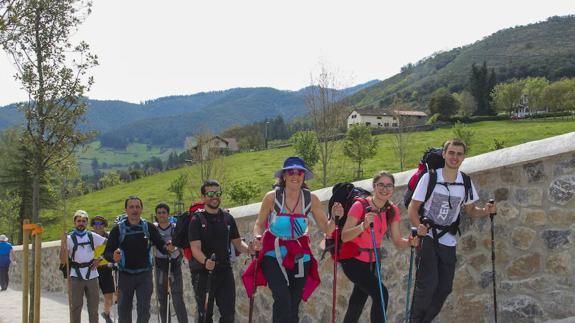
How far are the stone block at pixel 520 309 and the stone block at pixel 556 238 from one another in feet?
1.79

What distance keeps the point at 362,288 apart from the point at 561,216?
1.90 meters

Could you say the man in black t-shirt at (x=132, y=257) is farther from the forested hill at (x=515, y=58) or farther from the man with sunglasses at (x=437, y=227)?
the forested hill at (x=515, y=58)

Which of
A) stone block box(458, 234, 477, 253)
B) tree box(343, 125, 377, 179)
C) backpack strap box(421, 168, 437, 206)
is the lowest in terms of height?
stone block box(458, 234, 477, 253)

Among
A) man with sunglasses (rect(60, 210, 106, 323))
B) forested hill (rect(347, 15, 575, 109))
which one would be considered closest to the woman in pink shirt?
man with sunglasses (rect(60, 210, 106, 323))

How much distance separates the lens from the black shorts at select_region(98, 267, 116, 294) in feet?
33.8

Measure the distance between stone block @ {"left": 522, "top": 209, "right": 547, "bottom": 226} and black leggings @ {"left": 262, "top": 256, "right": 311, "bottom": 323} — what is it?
6.85ft

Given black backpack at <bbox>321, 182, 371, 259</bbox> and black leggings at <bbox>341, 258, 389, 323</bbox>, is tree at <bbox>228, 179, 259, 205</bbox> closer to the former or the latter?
black backpack at <bbox>321, 182, 371, 259</bbox>

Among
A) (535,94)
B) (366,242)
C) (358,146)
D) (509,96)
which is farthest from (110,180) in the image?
(366,242)

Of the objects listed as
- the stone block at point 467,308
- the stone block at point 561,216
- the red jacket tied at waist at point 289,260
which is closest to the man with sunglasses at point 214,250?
the red jacket tied at waist at point 289,260

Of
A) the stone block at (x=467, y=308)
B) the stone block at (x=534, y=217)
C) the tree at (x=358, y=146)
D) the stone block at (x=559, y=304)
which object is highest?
the tree at (x=358, y=146)

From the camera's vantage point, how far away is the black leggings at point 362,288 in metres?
5.24

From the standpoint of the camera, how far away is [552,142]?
17.4ft

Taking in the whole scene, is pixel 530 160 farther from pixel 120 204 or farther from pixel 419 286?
pixel 120 204

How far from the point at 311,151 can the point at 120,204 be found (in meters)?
26.9
